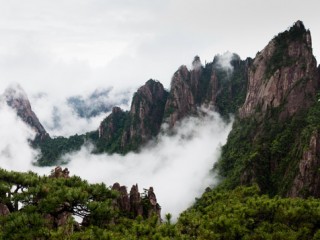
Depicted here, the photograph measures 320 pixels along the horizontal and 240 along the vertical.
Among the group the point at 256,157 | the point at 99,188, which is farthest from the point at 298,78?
the point at 99,188

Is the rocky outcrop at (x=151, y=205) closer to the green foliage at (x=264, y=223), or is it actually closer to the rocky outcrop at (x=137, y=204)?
the rocky outcrop at (x=137, y=204)

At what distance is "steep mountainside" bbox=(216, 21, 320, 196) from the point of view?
101 meters

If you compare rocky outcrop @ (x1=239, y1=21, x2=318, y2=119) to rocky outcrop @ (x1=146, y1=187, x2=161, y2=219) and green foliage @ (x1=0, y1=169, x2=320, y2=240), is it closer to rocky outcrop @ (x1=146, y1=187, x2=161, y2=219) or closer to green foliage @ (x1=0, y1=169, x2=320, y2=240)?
rocky outcrop @ (x1=146, y1=187, x2=161, y2=219)

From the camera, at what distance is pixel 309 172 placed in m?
95.2

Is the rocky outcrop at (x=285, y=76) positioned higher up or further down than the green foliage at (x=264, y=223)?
higher up

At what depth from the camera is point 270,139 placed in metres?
126

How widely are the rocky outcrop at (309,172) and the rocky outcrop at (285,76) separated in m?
31.4

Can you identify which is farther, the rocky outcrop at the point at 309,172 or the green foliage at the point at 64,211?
the rocky outcrop at the point at 309,172

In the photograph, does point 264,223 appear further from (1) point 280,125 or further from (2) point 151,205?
(1) point 280,125

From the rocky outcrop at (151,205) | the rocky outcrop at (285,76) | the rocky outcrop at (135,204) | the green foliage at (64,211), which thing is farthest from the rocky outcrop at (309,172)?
the green foliage at (64,211)

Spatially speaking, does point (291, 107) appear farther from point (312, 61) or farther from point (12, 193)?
point (12, 193)

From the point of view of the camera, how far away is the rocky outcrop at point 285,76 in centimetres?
12625

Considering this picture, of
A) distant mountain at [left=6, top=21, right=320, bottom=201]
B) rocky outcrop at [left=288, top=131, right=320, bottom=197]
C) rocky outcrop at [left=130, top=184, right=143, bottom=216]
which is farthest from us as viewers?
distant mountain at [left=6, top=21, right=320, bottom=201]

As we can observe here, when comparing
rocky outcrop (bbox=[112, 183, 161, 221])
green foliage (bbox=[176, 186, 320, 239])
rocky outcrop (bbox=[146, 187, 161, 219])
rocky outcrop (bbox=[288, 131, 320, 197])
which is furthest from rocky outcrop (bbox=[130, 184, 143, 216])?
rocky outcrop (bbox=[288, 131, 320, 197])
